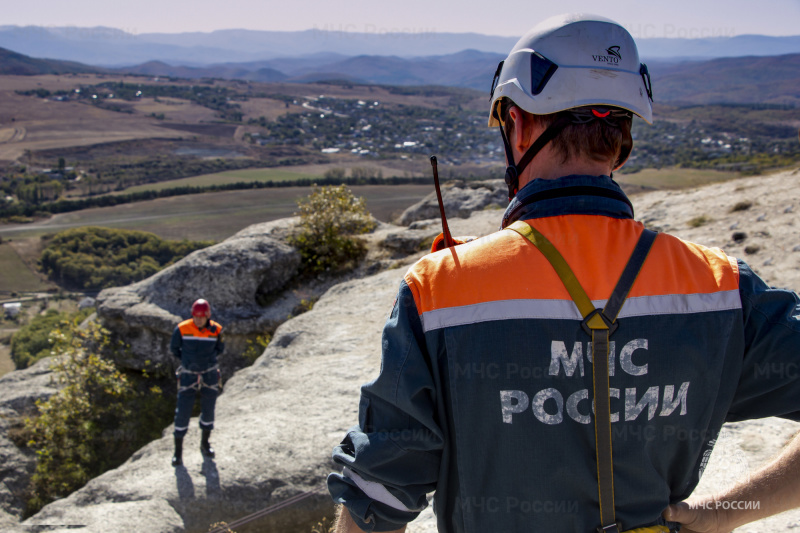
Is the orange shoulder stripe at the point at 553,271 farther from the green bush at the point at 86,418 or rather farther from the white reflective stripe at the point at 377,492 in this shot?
the green bush at the point at 86,418

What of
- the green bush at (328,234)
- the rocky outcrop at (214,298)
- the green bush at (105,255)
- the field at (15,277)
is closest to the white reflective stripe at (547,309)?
the rocky outcrop at (214,298)

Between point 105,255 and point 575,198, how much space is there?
5350cm

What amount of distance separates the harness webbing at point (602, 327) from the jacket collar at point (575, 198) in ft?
0.36

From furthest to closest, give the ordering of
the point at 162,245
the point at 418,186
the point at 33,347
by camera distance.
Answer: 1. the point at 418,186
2. the point at 162,245
3. the point at 33,347

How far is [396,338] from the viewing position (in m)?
1.43

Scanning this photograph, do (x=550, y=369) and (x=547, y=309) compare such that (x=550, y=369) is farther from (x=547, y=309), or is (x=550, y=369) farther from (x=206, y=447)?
(x=206, y=447)

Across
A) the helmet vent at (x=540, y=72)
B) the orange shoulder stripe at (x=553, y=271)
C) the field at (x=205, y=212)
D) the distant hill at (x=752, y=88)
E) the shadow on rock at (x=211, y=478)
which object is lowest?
the field at (x=205, y=212)

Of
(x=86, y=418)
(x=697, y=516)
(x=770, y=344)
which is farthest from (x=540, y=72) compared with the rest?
(x=86, y=418)

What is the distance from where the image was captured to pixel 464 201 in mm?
18109

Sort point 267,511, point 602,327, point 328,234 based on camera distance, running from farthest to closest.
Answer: point 328,234
point 267,511
point 602,327

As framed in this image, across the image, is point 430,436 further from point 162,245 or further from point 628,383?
point 162,245

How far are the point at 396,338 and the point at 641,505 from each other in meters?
0.91

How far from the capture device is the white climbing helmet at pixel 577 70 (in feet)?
5.32

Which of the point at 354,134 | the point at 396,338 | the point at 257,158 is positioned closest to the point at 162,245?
the point at 396,338
